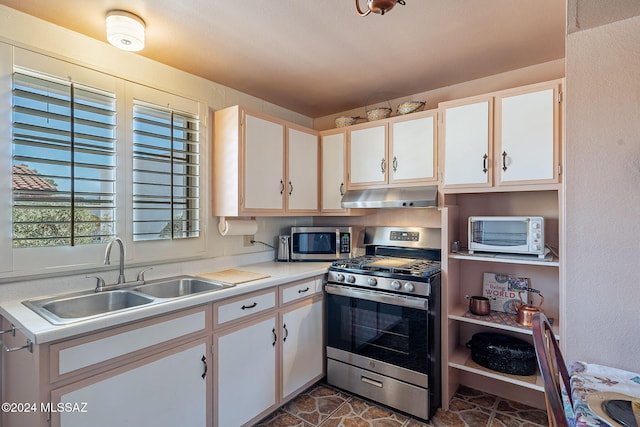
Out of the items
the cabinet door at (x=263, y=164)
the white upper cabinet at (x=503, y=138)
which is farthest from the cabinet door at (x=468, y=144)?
the cabinet door at (x=263, y=164)

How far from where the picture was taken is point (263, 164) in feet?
8.30

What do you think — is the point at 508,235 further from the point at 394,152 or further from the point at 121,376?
the point at 121,376

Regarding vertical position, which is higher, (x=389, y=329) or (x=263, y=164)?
(x=263, y=164)

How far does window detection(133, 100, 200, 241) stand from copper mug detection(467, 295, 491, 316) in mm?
2039

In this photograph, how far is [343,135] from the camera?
2.90 metres

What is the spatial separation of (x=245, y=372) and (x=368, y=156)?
72.0 inches

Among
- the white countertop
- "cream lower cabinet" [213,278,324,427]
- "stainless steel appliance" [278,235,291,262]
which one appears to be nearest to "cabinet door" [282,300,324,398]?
"cream lower cabinet" [213,278,324,427]

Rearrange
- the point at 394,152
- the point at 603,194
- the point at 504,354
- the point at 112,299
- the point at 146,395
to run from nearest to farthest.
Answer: the point at 603,194
the point at 146,395
the point at 112,299
the point at 504,354
the point at 394,152

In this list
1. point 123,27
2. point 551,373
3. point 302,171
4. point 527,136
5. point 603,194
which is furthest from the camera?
point 302,171

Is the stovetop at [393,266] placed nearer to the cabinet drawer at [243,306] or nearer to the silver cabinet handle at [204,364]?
the cabinet drawer at [243,306]

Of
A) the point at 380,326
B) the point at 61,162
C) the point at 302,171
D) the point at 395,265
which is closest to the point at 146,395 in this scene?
the point at 61,162

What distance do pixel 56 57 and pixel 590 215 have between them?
8.88ft

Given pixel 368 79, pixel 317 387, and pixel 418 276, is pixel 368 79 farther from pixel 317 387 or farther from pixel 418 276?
pixel 317 387

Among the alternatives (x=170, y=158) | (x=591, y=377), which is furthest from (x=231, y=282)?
(x=591, y=377)
